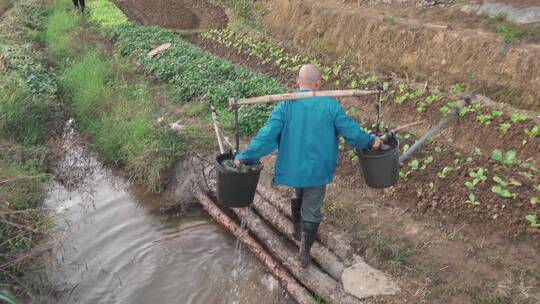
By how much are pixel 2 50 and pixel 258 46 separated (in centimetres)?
533

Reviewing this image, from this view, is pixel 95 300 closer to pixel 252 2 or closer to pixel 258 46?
pixel 258 46

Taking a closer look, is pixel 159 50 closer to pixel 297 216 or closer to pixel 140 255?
pixel 140 255

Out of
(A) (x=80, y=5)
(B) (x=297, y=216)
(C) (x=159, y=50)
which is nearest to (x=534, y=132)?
(B) (x=297, y=216)

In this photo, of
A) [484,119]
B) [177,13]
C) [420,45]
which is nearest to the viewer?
[484,119]

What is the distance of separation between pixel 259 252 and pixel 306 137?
1.64m

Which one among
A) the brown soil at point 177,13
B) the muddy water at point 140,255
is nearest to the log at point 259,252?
the muddy water at point 140,255

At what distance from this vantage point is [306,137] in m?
3.73

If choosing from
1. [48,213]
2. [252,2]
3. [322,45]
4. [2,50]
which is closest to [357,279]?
[48,213]

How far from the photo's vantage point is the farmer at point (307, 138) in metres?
3.67

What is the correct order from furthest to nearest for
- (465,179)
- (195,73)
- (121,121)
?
1. (195,73)
2. (121,121)
3. (465,179)

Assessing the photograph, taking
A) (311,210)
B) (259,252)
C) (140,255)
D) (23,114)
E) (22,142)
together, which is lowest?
(140,255)

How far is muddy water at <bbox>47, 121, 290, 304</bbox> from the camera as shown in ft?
15.5

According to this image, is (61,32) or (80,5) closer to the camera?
(61,32)

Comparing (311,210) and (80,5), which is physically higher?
(80,5)
